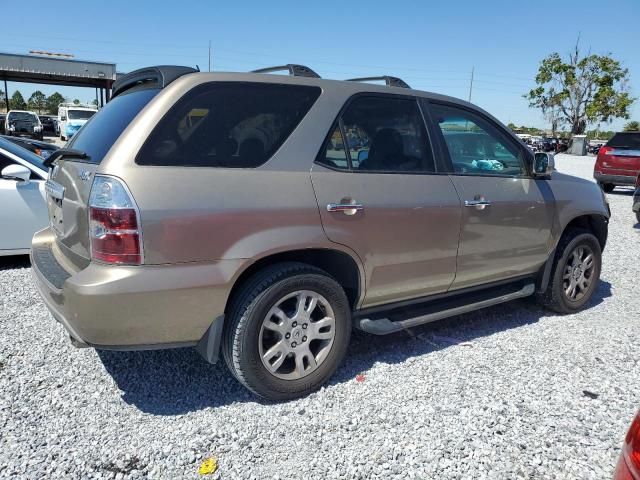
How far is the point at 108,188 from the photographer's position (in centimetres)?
249

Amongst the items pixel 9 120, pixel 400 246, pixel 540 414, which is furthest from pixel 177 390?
pixel 9 120

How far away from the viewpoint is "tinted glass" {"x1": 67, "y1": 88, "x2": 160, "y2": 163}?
9.11 feet

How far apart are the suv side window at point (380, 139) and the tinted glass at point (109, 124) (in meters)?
1.04

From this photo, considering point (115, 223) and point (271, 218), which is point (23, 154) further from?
point (271, 218)

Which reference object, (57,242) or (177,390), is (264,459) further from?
(57,242)

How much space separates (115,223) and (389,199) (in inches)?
62.5

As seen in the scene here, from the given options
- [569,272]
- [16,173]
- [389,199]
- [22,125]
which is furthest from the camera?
[22,125]

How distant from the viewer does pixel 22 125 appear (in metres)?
27.4

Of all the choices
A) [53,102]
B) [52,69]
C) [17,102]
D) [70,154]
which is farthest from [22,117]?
[53,102]

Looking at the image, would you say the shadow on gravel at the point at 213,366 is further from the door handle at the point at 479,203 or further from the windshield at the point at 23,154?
the windshield at the point at 23,154

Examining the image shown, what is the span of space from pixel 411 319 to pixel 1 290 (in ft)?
12.4

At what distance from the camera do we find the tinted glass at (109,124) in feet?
9.11

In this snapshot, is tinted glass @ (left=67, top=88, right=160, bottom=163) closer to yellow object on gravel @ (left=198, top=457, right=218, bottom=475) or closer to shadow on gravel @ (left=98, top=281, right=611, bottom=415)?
shadow on gravel @ (left=98, top=281, right=611, bottom=415)

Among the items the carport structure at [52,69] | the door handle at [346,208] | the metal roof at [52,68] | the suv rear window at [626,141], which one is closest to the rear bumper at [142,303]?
the door handle at [346,208]
